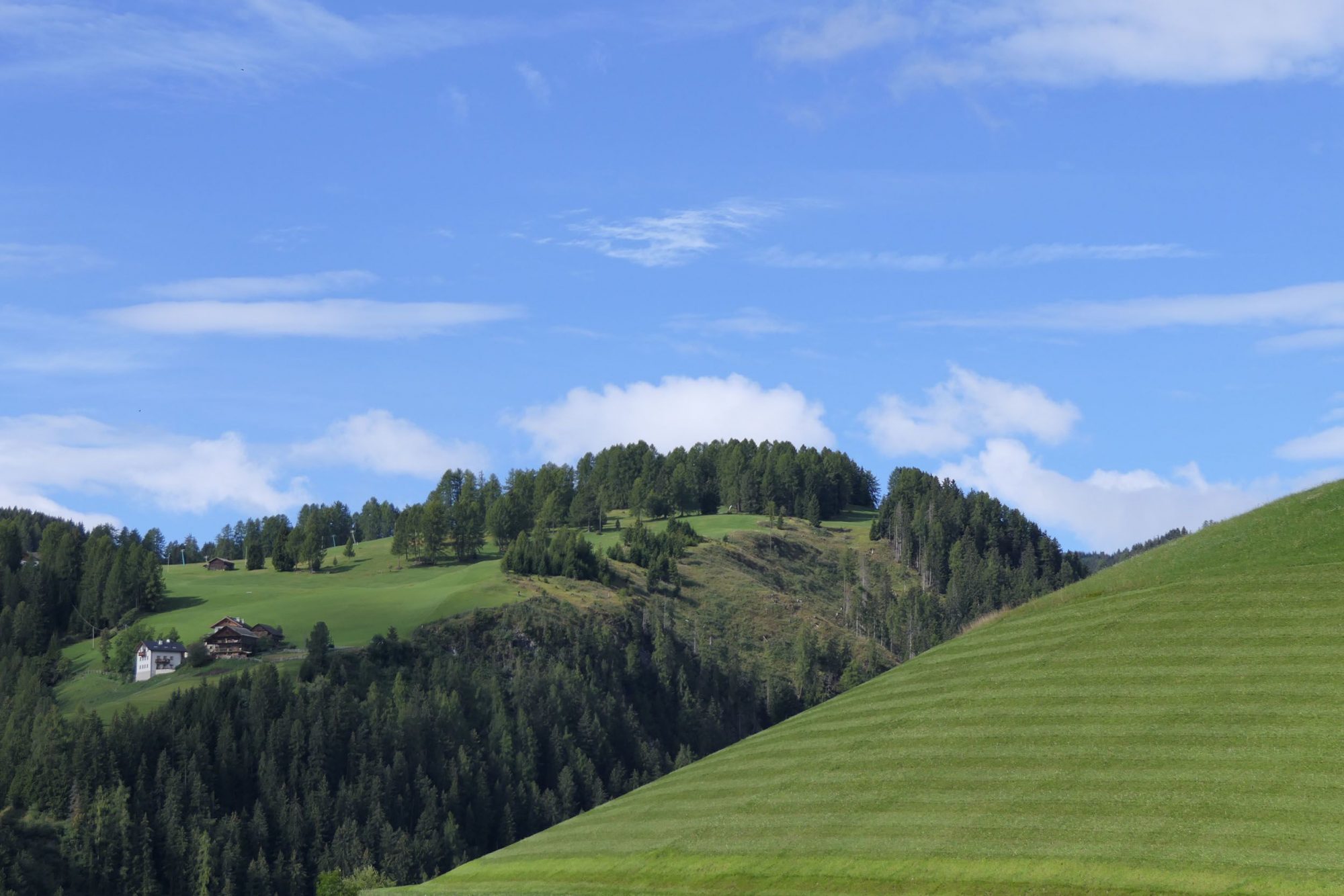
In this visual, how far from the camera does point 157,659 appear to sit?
182000 millimetres

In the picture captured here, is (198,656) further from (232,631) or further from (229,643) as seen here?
(232,631)

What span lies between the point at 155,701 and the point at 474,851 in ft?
149

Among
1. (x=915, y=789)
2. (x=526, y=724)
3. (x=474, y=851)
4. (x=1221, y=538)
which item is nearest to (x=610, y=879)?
(x=915, y=789)

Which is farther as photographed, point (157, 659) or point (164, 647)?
point (164, 647)

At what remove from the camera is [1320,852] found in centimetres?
4191

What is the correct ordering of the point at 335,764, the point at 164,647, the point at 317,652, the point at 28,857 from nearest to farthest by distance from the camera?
the point at 28,857
the point at 335,764
the point at 317,652
the point at 164,647

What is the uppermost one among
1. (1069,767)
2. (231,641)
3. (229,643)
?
(231,641)

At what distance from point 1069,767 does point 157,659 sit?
155808 millimetres

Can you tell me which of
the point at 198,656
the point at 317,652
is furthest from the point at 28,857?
the point at 198,656

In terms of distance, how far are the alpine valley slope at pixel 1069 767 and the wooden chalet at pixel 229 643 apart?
11750cm

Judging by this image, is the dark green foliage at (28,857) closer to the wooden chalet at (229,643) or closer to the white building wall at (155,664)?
the white building wall at (155,664)

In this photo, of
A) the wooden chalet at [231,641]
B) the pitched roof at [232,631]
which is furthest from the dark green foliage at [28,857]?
the pitched roof at [232,631]

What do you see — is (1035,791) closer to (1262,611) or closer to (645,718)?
(1262,611)

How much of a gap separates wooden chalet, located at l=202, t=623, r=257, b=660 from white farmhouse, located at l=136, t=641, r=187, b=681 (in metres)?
4.02
